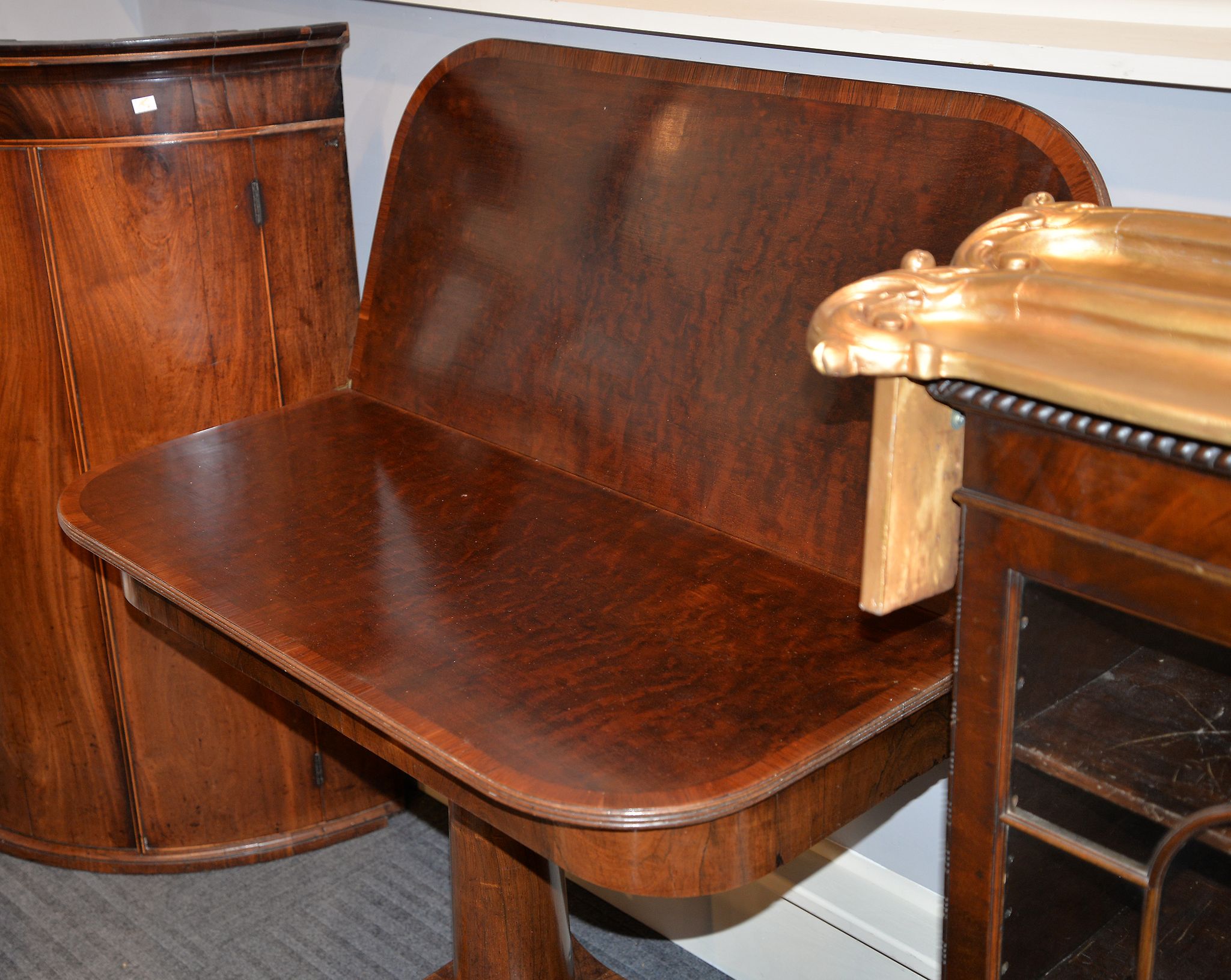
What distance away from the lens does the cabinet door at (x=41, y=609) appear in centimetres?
198

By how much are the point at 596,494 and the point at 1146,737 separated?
825mm

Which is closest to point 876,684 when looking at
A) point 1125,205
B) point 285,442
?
point 1125,205

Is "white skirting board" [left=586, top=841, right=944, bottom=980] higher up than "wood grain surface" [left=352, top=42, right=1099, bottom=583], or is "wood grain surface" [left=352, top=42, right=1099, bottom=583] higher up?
"wood grain surface" [left=352, top=42, right=1099, bottom=583]

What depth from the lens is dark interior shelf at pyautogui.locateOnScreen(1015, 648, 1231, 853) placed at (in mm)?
900

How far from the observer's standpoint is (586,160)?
1.70 m

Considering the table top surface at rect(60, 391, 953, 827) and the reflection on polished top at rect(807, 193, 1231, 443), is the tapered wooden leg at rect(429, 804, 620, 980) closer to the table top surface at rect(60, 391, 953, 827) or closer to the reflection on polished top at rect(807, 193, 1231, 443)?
the table top surface at rect(60, 391, 953, 827)

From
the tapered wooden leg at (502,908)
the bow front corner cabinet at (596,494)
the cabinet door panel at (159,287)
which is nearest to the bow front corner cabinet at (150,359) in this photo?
the cabinet door panel at (159,287)

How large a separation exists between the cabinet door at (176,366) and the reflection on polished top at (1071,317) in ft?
4.50

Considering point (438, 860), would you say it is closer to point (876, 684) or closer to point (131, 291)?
point (131, 291)

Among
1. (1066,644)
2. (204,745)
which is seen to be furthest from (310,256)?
(1066,644)

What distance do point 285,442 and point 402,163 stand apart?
495 millimetres

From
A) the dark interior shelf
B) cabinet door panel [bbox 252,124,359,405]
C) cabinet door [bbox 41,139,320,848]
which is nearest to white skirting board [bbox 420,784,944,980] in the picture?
cabinet door [bbox 41,139,320,848]

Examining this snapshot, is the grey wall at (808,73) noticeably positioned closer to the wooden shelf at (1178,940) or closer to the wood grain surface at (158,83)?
the wood grain surface at (158,83)

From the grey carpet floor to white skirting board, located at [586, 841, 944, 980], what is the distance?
6 cm
